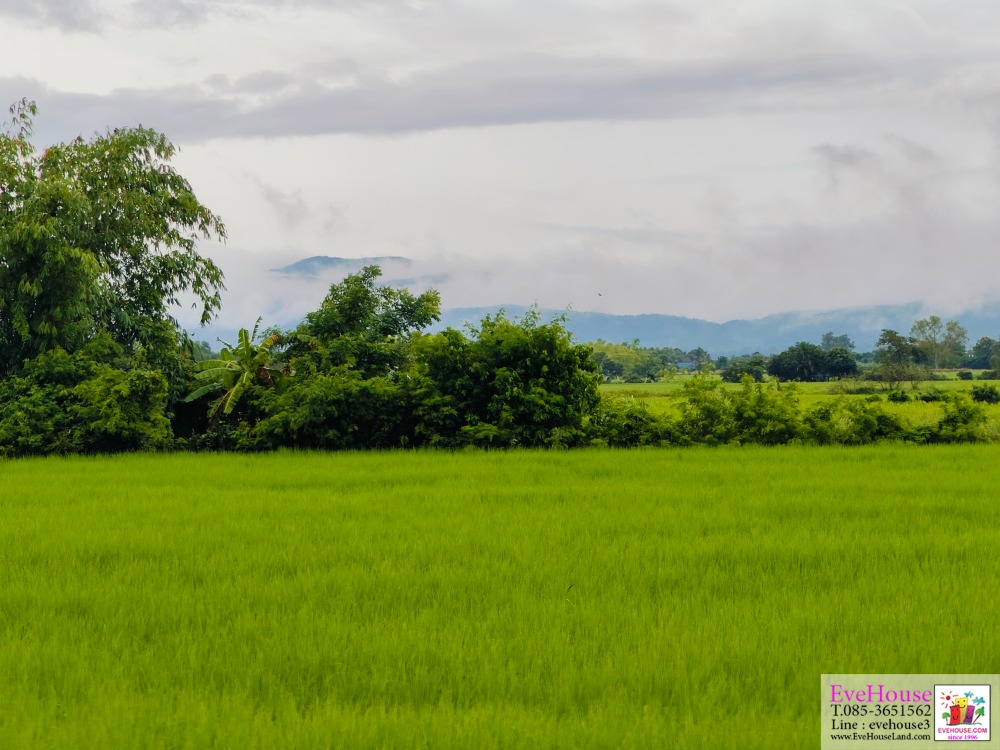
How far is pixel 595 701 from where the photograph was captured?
15.2 feet

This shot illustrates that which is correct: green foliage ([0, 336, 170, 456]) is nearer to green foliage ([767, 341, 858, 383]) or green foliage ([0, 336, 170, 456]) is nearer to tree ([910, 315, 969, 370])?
green foliage ([767, 341, 858, 383])

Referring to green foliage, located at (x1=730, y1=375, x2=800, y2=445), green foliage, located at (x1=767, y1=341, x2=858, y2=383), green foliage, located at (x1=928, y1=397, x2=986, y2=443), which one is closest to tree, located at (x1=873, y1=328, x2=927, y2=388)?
green foliage, located at (x1=767, y1=341, x2=858, y2=383)

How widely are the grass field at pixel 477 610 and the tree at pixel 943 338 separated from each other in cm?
6844

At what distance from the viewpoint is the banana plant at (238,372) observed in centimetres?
1662

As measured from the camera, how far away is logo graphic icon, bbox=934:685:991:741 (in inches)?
181

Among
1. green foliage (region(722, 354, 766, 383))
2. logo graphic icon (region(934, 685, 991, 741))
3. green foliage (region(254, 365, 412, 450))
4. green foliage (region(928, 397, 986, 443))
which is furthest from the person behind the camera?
green foliage (region(722, 354, 766, 383))

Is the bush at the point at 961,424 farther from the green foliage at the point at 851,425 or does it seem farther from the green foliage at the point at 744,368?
the green foliage at the point at 744,368

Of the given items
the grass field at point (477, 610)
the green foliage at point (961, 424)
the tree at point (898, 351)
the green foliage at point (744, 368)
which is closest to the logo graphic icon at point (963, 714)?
the grass field at point (477, 610)

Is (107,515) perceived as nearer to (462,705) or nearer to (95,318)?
(462,705)

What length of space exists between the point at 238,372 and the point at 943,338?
72081 millimetres

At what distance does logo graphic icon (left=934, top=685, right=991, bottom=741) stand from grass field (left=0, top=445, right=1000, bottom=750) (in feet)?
0.98

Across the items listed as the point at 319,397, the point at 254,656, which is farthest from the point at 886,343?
the point at 254,656

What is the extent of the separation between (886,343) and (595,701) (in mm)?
52495

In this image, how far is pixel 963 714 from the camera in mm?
4625
